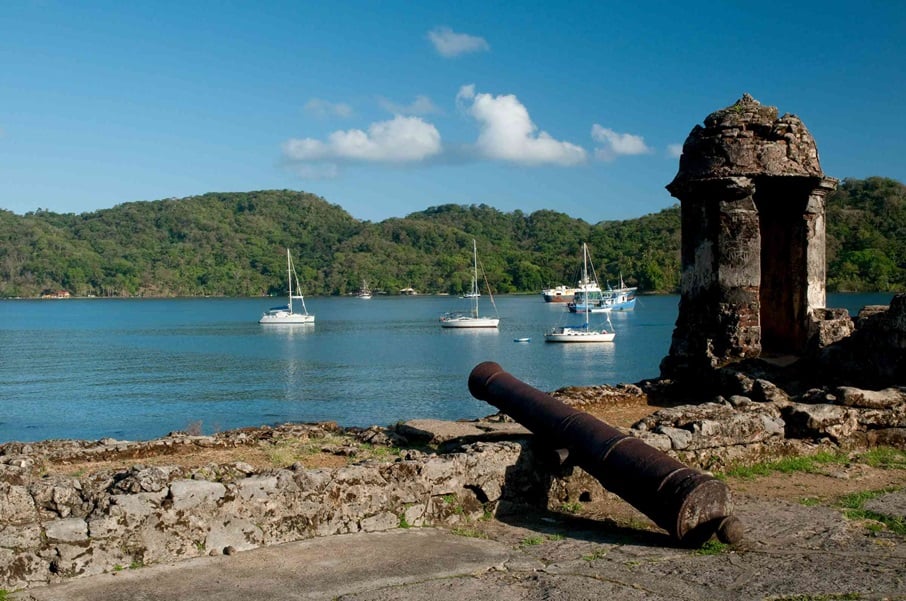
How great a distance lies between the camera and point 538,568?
19.7ft

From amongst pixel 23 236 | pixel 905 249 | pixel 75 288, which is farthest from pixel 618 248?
pixel 23 236

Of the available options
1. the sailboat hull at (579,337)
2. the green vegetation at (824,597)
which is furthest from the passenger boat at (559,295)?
the green vegetation at (824,597)

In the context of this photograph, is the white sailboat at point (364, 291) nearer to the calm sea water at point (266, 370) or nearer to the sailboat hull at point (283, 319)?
the calm sea water at point (266, 370)

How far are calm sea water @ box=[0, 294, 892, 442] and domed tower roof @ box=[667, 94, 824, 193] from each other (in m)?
18.0

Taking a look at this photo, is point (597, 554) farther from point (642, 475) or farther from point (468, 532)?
point (468, 532)

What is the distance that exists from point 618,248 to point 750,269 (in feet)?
382

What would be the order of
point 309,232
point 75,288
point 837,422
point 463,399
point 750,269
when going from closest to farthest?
point 837,422
point 750,269
point 463,399
point 75,288
point 309,232

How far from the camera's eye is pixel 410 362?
5275cm

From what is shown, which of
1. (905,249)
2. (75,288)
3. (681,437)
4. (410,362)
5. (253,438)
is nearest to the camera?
(681,437)

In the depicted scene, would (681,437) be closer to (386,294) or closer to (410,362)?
(410,362)

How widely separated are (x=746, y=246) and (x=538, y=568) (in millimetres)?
9001

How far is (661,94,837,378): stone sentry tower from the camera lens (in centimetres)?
1370

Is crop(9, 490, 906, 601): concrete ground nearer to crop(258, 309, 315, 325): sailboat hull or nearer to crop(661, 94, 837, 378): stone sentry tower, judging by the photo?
crop(661, 94, 837, 378): stone sentry tower

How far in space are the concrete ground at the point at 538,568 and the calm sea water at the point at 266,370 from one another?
23.1 metres
